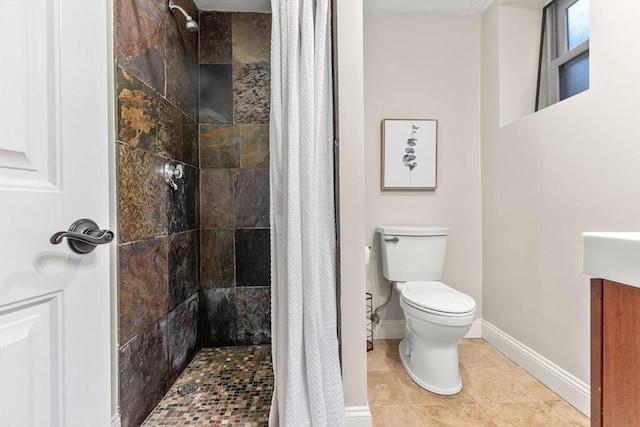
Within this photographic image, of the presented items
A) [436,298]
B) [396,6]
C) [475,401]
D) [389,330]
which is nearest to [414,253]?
[436,298]

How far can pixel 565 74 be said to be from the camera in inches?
73.5

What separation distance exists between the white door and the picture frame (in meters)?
1.86

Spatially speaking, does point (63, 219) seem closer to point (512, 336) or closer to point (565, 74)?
point (512, 336)

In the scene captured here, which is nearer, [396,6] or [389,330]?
[396,6]

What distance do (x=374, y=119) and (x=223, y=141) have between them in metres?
1.09

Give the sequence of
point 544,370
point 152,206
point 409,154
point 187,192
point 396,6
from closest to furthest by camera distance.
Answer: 1. point 152,206
2. point 544,370
3. point 187,192
4. point 396,6
5. point 409,154

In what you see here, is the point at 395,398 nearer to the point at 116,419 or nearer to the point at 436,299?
the point at 436,299

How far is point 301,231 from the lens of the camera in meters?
1.20

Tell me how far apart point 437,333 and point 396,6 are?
7.04 feet

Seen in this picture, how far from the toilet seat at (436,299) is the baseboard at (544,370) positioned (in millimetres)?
534

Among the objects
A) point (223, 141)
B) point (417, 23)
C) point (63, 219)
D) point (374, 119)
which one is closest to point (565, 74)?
point (417, 23)

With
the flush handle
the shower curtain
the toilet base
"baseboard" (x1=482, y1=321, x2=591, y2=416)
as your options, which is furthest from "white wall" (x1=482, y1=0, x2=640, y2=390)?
the flush handle

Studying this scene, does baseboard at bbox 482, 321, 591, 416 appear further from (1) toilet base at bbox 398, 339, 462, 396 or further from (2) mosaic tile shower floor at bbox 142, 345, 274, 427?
(2) mosaic tile shower floor at bbox 142, 345, 274, 427

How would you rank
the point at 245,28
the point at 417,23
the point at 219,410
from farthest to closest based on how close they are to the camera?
the point at 417,23 → the point at 245,28 → the point at 219,410
